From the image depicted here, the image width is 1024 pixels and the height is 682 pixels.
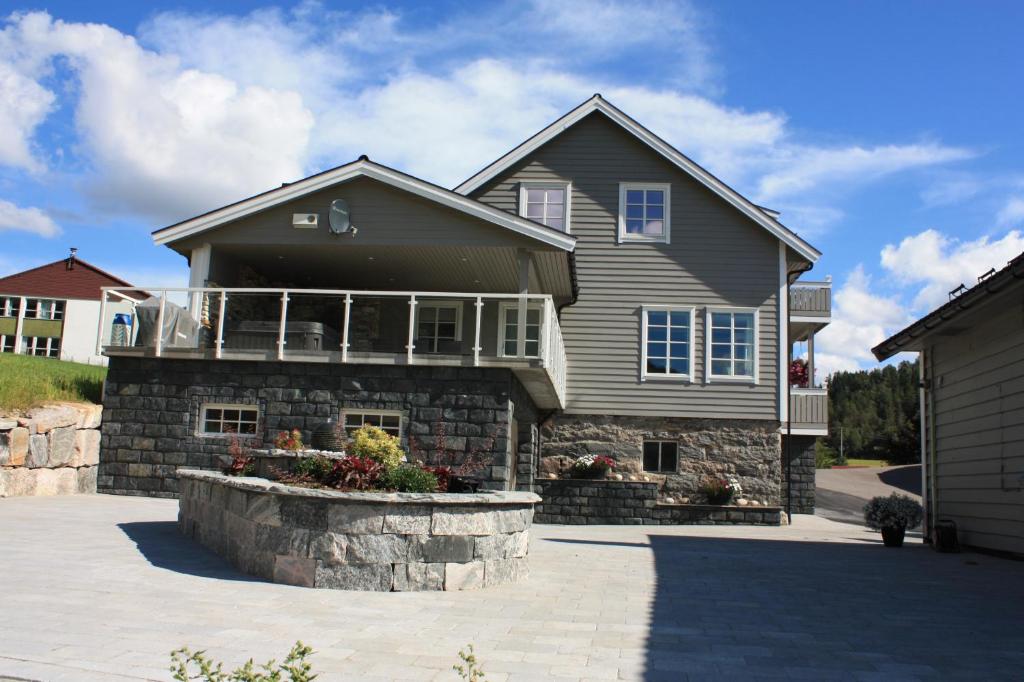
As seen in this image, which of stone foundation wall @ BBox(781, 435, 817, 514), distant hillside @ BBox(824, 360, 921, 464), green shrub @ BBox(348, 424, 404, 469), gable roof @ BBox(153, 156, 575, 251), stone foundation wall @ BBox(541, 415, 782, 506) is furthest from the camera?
distant hillside @ BBox(824, 360, 921, 464)

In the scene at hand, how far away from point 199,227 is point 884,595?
471 inches

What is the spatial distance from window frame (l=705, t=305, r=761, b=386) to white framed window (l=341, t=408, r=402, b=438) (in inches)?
294

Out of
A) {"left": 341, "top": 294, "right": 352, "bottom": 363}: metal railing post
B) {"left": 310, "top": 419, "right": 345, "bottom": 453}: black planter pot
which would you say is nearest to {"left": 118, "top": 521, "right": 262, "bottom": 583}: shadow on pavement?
{"left": 310, "top": 419, "right": 345, "bottom": 453}: black planter pot

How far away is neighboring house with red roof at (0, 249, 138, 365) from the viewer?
4497 cm

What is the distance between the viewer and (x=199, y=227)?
50.5 ft

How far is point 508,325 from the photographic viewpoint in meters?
14.7

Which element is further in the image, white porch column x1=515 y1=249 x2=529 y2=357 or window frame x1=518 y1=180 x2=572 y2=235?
window frame x1=518 y1=180 x2=572 y2=235

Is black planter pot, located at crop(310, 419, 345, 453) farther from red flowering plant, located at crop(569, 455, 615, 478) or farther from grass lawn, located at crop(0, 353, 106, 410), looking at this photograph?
red flowering plant, located at crop(569, 455, 615, 478)

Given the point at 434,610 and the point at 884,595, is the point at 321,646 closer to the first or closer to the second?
the point at 434,610

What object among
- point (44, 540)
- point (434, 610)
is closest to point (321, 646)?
point (434, 610)

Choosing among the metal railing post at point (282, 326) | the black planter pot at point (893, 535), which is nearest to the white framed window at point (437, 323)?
the metal railing post at point (282, 326)

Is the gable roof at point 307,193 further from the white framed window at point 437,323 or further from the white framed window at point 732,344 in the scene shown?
the white framed window at point 732,344

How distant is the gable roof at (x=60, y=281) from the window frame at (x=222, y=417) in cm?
3335

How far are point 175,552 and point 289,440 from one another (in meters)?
3.76
